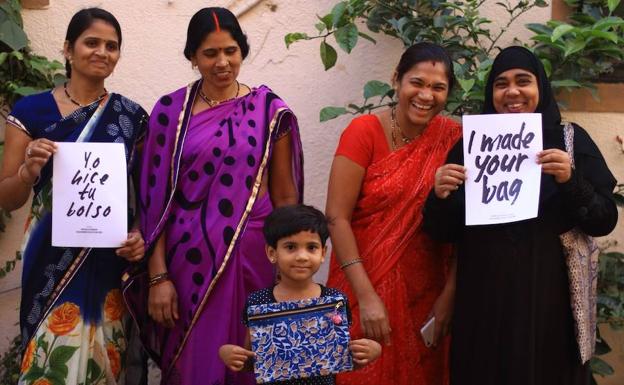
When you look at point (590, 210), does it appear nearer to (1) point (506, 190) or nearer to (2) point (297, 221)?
(1) point (506, 190)

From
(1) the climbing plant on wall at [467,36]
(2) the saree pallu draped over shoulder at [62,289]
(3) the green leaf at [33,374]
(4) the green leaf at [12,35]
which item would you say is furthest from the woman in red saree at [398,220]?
(4) the green leaf at [12,35]

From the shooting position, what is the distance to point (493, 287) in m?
2.87

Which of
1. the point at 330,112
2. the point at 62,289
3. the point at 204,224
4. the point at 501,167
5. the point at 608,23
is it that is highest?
the point at 608,23

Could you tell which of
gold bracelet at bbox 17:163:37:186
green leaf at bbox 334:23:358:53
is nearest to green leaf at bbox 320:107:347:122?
green leaf at bbox 334:23:358:53

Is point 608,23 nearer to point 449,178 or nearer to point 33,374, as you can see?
point 449,178

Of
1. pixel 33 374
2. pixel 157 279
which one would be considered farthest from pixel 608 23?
pixel 33 374

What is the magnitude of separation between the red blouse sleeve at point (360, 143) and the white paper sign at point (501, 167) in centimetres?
41

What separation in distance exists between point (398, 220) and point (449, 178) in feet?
1.15

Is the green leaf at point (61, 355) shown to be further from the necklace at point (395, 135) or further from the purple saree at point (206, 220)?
the necklace at point (395, 135)

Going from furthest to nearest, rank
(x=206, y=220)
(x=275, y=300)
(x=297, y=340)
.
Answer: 1. (x=206, y=220)
2. (x=275, y=300)
3. (x=297, y=340)

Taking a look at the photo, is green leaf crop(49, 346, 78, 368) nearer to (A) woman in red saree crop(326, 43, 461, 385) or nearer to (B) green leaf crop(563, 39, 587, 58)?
(A) woman in red saree crop(326, 43, 461, 385)

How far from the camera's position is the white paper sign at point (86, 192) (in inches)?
113

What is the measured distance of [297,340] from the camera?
99.0 inches

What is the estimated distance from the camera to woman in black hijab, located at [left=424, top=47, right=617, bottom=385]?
2824 mm
